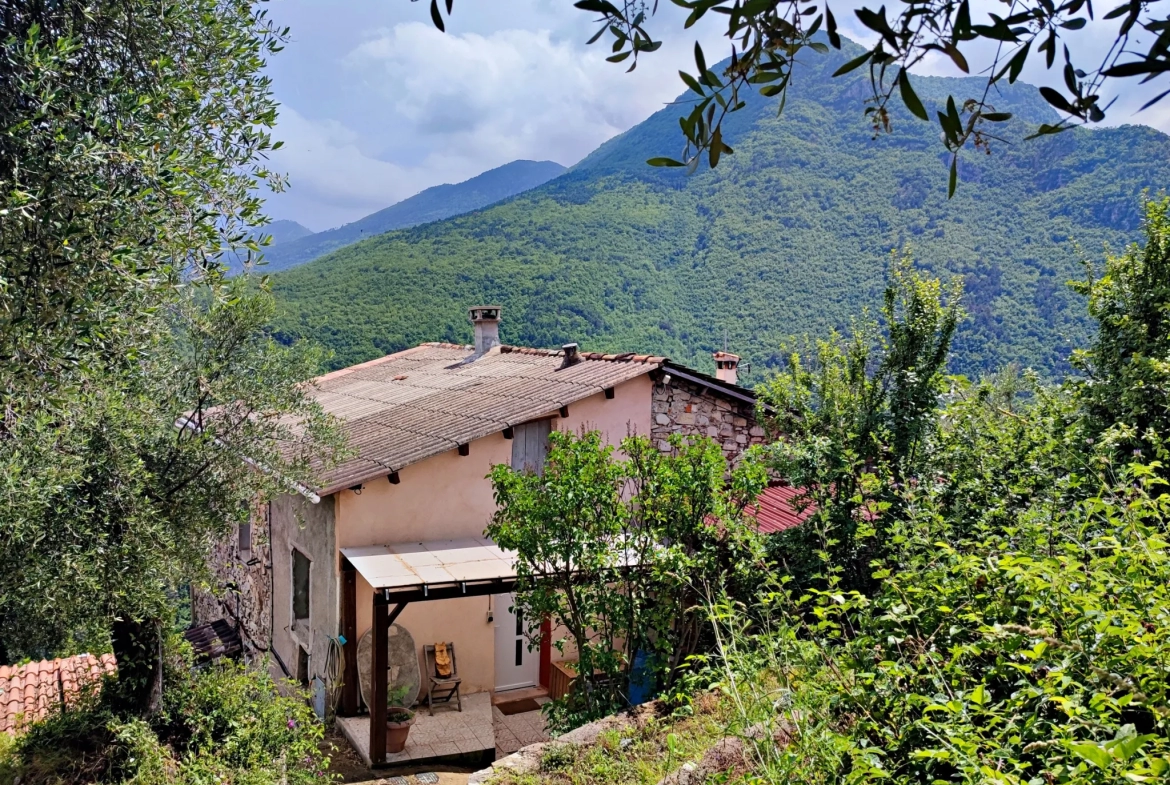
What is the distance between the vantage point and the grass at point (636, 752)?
4.87m

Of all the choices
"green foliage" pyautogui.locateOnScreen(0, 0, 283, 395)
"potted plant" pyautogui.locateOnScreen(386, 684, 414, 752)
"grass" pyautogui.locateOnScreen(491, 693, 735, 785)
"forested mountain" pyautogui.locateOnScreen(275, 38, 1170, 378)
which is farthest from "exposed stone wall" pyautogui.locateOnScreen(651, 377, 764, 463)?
"forested mountain" pyautogui.locateOnScreen(275, 38, 1170, 378)

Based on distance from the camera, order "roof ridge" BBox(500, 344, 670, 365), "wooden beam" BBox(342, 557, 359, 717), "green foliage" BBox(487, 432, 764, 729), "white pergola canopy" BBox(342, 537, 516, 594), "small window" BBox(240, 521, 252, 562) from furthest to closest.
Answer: "small window" BBox(240, 521, 252, 562) < "roof ridge" BBox(500, 344, 670, 365) < "wooden beam" BBox(342, 557, 359, 717) < "white pergola canopy" BBox(342, 537, 516, 594) < "green foliage" BBox(487, 432, 764, 729)

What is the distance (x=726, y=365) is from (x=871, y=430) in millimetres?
8201

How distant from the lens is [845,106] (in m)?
62.8

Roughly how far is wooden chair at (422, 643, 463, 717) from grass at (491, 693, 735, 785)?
19.0 ft

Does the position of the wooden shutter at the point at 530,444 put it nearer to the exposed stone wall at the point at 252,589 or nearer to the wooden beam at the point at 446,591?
the wooden beam at the point at 446,591

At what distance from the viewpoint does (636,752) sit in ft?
17.3

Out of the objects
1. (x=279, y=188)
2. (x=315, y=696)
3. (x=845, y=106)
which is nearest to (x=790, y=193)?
(x=845, y=106)

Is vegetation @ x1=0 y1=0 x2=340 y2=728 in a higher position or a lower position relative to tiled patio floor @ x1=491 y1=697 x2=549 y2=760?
higher

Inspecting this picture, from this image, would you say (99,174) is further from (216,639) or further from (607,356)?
(216,639)

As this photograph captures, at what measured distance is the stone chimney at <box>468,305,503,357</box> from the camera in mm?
16922

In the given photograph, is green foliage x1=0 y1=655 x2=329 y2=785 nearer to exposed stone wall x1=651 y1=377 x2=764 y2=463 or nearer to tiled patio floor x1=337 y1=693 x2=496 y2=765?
tiled patio floor x1=337 y1=693 x2=496 y2=765

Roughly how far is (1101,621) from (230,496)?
7.12 metres

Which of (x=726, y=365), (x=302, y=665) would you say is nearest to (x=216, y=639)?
(x=302, y=665)
